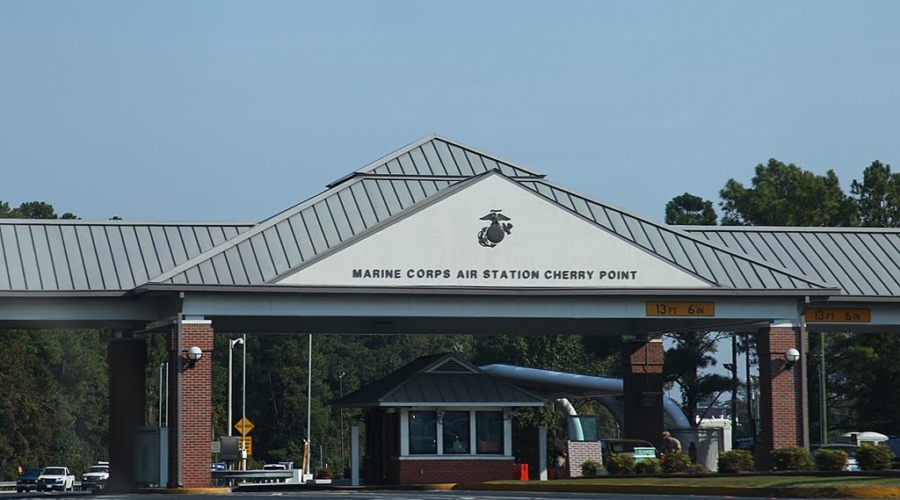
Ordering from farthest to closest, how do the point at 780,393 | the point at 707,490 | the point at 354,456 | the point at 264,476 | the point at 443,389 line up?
the point at 264,476 < the point at 354,456 < the point at 443,389 < the point at 780,393 < the point at 707,490

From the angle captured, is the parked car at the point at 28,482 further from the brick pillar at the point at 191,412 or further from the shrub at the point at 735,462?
the shrub at the point at 735,462

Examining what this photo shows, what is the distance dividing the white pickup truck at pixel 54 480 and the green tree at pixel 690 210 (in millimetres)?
32302

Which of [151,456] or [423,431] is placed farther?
[423,431]

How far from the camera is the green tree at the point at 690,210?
77.7 metres

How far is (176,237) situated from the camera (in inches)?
1596

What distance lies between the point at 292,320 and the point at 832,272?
48.0 ft

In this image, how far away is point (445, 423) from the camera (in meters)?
40.4

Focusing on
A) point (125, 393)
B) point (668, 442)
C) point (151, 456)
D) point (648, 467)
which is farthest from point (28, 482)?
point (648, 467)

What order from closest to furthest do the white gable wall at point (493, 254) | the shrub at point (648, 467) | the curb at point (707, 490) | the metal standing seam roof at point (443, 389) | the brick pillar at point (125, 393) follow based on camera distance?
the curb at point (707, 490) < the shrub at point (648, 467) < the white gable wall at point (493, 254) < the metal standing seam roof at point (443, 389) < the brick pillar at point (125, 393)

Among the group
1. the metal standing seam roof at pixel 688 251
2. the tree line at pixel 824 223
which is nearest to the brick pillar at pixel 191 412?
the metal standing seam roof at pixel 688 251

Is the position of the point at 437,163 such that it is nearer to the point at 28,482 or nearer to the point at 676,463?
the point at 676,463

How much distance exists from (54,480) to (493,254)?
143 feet

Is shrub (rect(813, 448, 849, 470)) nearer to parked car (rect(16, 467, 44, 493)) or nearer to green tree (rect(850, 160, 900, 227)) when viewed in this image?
green tree (rect(850, 160, 900, 227))

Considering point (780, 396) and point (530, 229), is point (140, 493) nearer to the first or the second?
point (530, 229)
